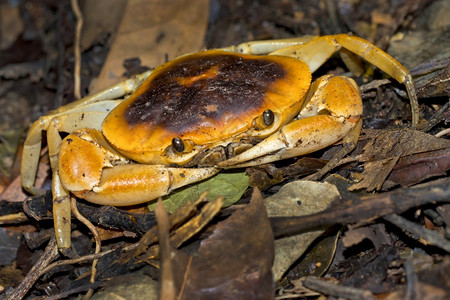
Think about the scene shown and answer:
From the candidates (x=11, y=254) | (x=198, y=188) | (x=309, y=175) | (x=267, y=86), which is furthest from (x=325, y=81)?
(x=11, y=254)

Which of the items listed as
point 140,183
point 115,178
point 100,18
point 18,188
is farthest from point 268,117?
point 100,18

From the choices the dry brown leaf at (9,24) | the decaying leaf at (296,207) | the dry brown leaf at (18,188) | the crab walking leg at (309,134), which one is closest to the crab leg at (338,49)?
the crab walking leg at (309,134)

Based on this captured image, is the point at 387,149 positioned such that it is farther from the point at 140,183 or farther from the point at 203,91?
the point at 140,183

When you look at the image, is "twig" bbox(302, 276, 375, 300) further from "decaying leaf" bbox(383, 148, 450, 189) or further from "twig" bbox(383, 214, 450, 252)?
"decaying leaf" bbox(383, 148, 450, 189)

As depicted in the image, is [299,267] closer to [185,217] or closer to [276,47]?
[185,217]

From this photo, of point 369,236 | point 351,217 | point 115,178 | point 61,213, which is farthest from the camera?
point 61,213

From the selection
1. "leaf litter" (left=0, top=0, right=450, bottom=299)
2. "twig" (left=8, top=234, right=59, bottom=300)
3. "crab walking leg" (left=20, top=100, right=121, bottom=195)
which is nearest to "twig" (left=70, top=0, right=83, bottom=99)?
"leaf litter" (left=0, top=0, right=450, bottom=299)
